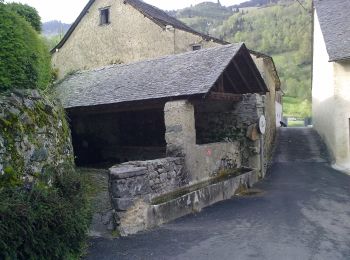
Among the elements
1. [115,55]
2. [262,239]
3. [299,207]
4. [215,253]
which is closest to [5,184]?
[215,253]

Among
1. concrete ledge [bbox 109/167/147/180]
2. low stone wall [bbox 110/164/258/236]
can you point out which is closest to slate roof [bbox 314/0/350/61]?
low stone wall [bbox 110/164/258/236]

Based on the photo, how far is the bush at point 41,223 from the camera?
3994 millimetres

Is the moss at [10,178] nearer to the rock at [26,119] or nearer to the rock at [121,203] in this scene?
the rock at [26,119]

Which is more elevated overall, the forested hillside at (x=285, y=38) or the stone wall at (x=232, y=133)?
the forested hillside at (x=285, y=38)

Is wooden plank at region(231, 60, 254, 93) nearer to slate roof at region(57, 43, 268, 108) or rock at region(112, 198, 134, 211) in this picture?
slate roof at region(57, 43, 268, 108)

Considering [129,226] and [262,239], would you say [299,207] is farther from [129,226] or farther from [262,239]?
[129,226]

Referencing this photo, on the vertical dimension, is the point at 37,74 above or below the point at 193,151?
above

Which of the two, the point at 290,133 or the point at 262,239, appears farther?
the point at 290,133

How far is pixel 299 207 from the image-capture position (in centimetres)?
832

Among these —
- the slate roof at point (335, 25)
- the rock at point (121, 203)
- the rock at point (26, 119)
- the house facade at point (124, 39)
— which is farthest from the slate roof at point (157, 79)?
the house facade at point (124, 39)

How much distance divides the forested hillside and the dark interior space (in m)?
34.1

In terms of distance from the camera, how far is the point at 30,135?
534 centimetres

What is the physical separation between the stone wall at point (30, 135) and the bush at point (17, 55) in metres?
0.23

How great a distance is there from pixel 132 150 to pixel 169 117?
13.9 feet
